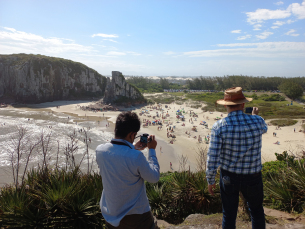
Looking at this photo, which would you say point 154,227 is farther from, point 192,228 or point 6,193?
point 6,193

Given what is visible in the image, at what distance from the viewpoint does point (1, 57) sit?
49.6 metres

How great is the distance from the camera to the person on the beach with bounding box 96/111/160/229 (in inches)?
67.5

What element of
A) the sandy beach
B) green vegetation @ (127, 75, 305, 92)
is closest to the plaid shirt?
the sandy beach

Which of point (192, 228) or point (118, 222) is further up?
point (118, 222)

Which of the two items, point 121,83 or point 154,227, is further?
point 121,83

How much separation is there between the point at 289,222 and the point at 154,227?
2515mm

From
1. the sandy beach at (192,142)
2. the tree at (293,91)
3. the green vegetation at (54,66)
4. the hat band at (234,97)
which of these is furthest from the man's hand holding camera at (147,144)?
the tree at (293,91)

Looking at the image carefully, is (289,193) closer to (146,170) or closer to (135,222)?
(135,222)

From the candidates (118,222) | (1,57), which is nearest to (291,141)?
(118,222)

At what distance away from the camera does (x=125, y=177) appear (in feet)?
5.72

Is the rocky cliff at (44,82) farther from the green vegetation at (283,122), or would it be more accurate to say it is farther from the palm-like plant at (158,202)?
the palm-like plant at (158,202)

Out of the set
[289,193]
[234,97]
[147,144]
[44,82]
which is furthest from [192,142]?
[44,82]

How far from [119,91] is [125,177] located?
4593cm

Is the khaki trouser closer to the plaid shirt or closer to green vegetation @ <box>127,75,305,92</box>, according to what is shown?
the plaid shirt
